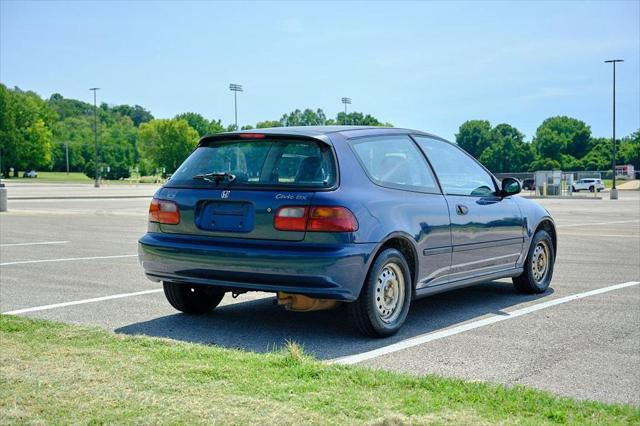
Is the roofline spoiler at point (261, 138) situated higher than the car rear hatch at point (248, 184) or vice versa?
the roofline spoiler at point (261, 138)

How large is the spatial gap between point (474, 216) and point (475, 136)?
169m

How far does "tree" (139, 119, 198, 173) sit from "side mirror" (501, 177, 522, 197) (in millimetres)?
131087

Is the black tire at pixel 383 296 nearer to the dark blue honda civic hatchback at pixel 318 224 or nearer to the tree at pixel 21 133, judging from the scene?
the dark blue honda civic hatchback at pixel 318 224

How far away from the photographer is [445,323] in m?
6.84

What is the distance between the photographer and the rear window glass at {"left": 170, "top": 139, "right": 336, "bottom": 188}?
20.1 ft

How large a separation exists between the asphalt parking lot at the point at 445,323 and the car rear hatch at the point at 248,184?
2.75 feet

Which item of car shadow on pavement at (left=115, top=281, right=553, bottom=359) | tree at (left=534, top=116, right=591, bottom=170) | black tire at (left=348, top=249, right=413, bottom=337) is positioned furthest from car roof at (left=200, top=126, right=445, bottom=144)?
tree at (left=534, top=116, right=591, bottom=170)

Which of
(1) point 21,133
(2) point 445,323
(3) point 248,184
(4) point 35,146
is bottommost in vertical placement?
(2) point 445,323

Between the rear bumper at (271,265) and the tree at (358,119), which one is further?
the tree at (358,119)

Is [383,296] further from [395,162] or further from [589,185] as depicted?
[589,185]

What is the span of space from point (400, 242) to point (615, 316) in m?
2.17

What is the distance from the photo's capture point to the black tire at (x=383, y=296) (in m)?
6.05

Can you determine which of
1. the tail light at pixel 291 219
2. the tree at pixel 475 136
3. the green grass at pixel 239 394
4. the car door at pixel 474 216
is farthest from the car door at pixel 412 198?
the tree at pixel 475 136

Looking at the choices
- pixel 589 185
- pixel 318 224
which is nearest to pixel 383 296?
pixel 318 224
